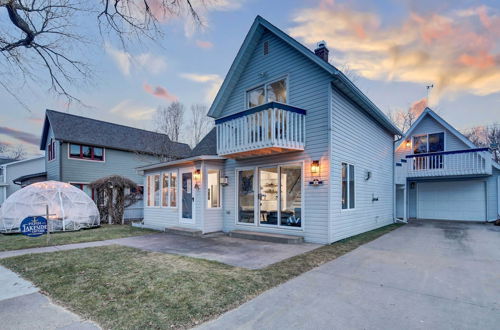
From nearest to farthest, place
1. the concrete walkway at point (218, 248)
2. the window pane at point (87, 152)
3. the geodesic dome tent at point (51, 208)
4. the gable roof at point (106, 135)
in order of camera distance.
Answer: the concrete walkway at point (218, 248) → the geodesic dome tent at point (51, 208) → the gable roof at point (106, 135) → the window pane at point (87, 152)

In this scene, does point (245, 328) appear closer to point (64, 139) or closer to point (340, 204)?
point (340, 204)

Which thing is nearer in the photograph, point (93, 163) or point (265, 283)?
point (265, 283)

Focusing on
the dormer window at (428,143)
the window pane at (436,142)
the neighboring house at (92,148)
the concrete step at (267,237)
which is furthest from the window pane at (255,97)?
the neighboring house at (92,148)

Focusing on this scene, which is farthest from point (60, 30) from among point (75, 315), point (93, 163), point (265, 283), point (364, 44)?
point (93, 163)

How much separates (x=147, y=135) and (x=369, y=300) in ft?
67.3

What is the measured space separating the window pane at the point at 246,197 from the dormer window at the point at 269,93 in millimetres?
2679

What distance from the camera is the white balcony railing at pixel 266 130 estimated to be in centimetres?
735

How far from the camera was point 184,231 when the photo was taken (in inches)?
374

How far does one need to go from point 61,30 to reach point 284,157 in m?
6.61

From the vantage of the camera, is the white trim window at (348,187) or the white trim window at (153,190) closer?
the white trim window at (348,187)

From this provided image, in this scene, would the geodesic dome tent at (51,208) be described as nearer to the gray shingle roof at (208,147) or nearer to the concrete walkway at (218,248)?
the concrete walkway at (218,248)

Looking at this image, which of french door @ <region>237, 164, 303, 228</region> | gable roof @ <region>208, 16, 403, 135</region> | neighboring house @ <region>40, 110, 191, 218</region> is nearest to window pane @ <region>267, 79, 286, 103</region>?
gable roof @ <region>208, 16, 403, 135</region>

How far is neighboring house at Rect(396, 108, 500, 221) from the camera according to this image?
1282 centimetres

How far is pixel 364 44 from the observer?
1138 cm
